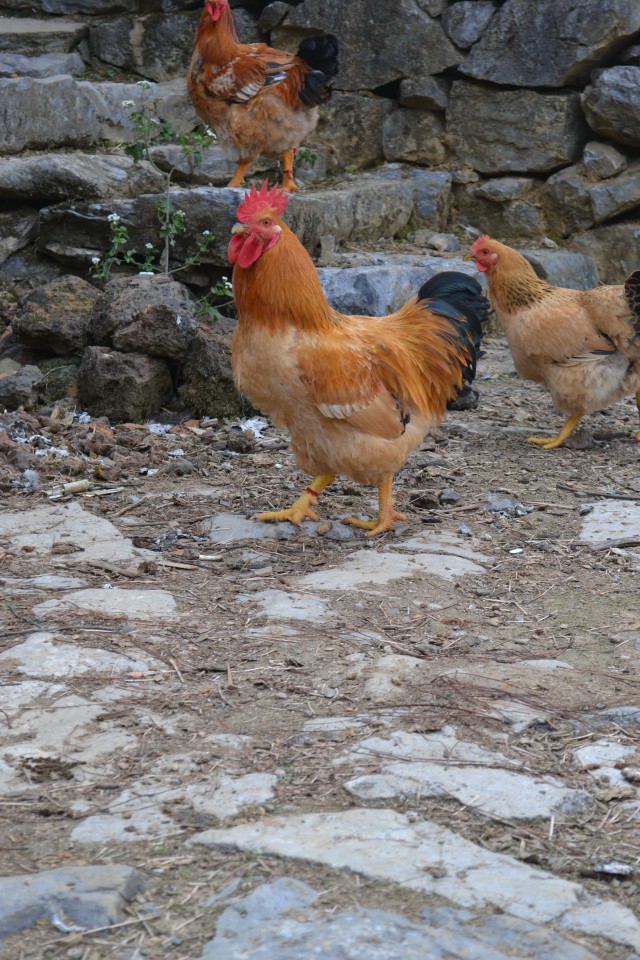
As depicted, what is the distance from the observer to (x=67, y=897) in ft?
7.09

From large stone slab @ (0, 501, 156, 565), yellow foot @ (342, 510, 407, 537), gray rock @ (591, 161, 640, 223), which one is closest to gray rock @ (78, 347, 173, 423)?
large stone slab @ (0, 501, 156, 565)

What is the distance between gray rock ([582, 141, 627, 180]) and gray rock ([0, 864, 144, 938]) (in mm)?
8736

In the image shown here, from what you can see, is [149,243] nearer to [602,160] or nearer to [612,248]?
[602,160]

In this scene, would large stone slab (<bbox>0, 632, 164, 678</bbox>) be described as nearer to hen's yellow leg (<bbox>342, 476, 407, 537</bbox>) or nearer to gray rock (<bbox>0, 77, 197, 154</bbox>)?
hen's yellow leg (<bbox>342, 476, 407, 537</bbox>)

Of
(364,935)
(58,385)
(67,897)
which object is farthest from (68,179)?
(364,935)

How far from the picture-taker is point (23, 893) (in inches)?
85.6

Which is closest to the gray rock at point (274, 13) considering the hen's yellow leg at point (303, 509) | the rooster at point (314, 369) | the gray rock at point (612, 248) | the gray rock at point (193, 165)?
the gray rock at point (193, 165)

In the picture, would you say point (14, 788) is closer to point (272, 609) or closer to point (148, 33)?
point (272, 609)

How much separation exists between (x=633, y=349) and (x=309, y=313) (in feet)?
8.72

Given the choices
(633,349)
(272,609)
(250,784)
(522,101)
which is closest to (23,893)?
(250,784)

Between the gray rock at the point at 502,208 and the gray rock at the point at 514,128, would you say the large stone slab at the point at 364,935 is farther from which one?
the gray rock at the point at 514,128

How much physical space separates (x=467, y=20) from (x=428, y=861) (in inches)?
348

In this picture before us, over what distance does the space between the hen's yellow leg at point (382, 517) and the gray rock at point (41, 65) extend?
583cm

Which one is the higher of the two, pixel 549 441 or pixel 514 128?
pixel 514 128
